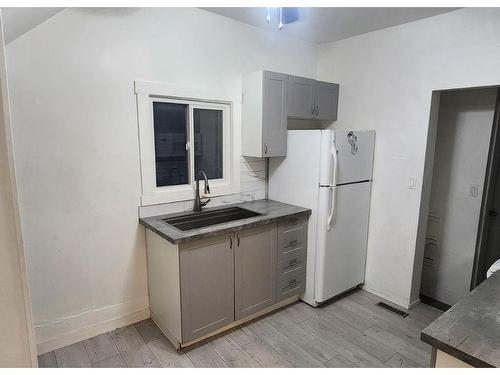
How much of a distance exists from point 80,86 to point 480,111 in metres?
3.19

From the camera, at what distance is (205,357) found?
222 cm

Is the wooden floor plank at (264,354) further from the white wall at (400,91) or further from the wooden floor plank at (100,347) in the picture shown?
the white wall at (400,91)

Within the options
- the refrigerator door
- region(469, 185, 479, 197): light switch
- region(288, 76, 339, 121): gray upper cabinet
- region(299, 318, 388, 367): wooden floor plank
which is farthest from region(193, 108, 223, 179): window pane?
region(469, 185, 479, 197): light switch

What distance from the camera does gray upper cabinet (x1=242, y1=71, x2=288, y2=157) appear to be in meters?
2.75

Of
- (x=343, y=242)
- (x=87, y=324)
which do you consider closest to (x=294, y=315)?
(x=343, y=242)

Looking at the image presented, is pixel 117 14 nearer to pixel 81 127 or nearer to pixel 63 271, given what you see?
pixel 81 127

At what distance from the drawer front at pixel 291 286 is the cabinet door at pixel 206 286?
20.4 inches

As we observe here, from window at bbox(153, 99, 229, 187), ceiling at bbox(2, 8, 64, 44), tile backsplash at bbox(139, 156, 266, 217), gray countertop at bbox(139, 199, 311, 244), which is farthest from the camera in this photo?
tile backsplash at bbox(139, 156, 266, 217)

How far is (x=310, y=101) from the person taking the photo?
3.06 meters

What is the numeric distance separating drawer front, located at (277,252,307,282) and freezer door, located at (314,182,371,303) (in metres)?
0.14

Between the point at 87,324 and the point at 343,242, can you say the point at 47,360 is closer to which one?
the point at 87,324

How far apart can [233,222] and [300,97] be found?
140 centimetres

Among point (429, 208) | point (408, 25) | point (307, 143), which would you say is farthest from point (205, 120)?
point (429, 208)

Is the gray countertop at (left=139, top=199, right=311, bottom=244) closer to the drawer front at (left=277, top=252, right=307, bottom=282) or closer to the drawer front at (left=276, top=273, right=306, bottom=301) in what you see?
the drawer front at (left=277, top=252, right=307, bottom=282)
